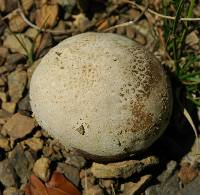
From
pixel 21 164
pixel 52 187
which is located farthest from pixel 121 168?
pixel 21 164

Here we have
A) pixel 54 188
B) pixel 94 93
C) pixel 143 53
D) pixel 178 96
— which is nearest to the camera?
pixel 94 93

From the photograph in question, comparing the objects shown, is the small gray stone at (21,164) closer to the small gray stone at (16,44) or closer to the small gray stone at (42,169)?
the small gray stone at (42,169)

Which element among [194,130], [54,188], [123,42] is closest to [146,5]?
[123,42]

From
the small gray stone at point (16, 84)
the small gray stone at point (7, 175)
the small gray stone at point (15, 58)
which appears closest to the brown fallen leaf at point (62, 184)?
the small gray stone at point (7, 175)

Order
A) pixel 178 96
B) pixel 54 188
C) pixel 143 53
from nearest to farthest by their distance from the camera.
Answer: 1. pixel 143 53
2. pixel 54 188
3. pixel 178 96

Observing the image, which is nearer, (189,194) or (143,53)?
(143,53)

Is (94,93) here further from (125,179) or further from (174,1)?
(174,1)
